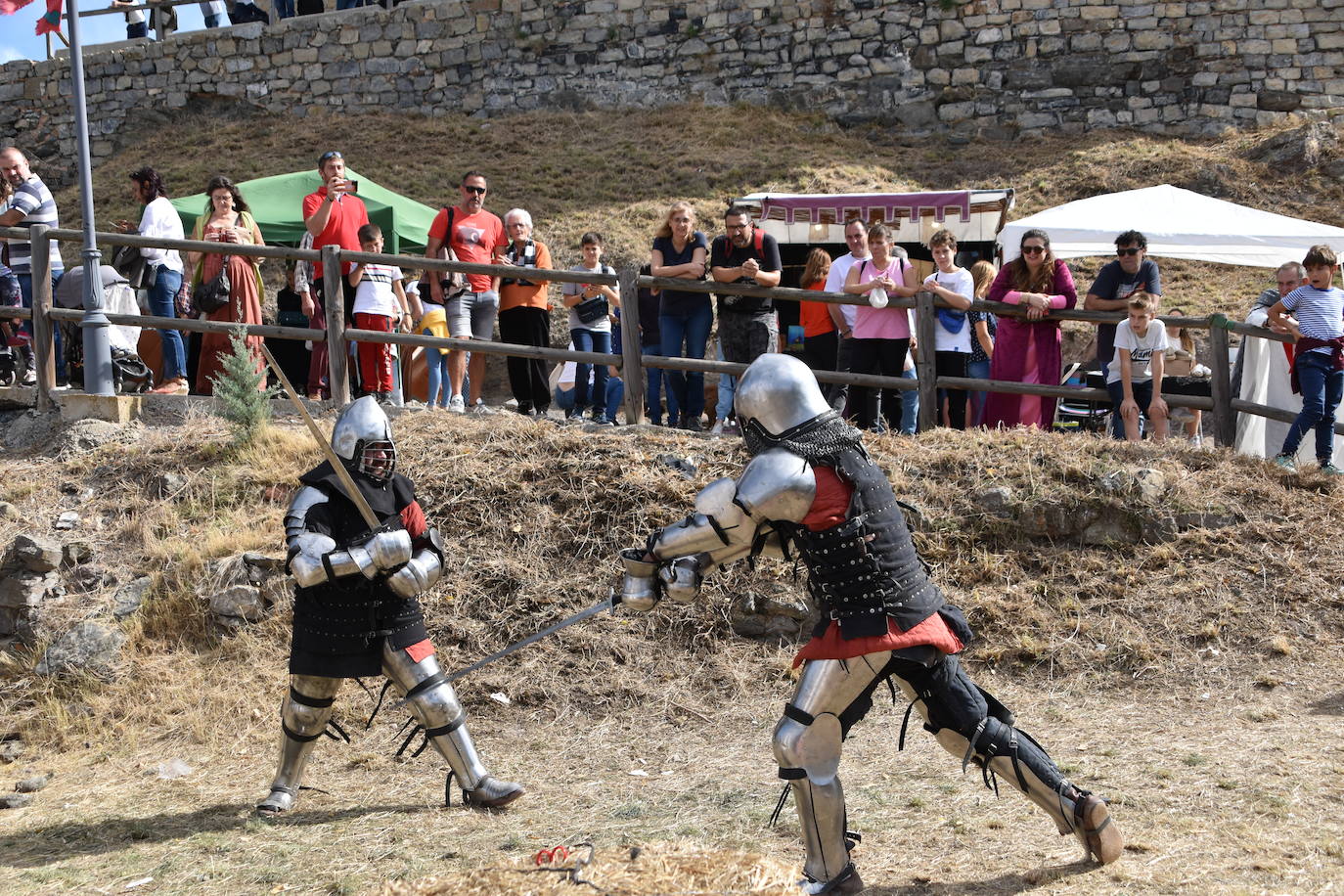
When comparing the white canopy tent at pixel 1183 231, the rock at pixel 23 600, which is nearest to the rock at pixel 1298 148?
the white canopy tent at pixel 1183 231

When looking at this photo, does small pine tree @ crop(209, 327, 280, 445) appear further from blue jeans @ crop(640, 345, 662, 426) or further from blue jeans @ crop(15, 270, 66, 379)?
blue jeans @ crop(640, 345, 662, 426)

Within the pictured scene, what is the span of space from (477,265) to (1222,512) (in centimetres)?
458

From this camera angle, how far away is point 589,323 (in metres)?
8.94

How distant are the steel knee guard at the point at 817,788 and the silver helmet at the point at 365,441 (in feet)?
6.89

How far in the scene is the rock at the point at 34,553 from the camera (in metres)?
7.39

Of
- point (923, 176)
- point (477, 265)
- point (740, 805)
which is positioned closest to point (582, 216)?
point (923, 176)

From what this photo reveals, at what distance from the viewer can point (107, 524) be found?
26.0ft

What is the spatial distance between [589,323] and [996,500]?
118 inches

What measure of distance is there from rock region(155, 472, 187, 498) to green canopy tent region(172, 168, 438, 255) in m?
4.42

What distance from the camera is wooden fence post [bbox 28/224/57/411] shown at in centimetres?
884

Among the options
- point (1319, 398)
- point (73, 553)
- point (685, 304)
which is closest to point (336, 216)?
point (685, 304)

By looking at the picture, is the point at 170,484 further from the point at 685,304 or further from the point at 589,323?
the point at 685,304

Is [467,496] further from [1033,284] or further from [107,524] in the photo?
[1033,284]

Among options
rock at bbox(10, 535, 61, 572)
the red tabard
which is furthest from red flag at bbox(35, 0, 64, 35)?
the red tabard
